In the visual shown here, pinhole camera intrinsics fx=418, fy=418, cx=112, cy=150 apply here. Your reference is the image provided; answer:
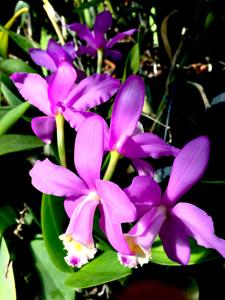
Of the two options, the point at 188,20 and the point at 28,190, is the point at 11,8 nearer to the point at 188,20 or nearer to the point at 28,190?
the point at 188,20

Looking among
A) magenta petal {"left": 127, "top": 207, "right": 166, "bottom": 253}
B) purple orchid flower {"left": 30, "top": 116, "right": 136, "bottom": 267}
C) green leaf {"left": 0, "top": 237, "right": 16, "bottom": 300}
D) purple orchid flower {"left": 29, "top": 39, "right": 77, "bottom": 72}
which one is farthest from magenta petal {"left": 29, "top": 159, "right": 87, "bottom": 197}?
purple orchid flower {"left": 29, "top": 39, "right": 77, "bottom": 72}

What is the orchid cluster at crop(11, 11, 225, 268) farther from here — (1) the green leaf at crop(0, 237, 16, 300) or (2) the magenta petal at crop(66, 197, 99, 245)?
(1) the green leaf at crop(0, 237, 16, 300)

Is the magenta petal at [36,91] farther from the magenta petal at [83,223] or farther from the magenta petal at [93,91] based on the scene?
the magenta petal at [83,223]

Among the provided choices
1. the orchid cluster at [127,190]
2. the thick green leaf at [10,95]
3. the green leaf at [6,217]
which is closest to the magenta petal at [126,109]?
the orchid cluster at [127,190]

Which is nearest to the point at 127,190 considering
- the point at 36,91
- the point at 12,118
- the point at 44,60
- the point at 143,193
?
the point at 143,193

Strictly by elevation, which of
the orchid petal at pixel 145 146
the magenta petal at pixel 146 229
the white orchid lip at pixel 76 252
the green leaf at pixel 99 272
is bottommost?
the green leaf at pixel 99 272

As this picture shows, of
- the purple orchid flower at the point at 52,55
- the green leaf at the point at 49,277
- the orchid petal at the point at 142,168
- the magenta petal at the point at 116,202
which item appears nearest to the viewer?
the magenta petal at the point at 116,202

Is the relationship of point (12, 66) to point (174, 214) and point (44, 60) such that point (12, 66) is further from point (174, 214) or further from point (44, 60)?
point (174, 214)

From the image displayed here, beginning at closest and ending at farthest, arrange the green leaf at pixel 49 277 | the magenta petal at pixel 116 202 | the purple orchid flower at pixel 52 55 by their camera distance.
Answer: the magenta petal at pixel 116 202
the green leaf at pixel 49 277
the purple orchid flower at pixel 52 55
